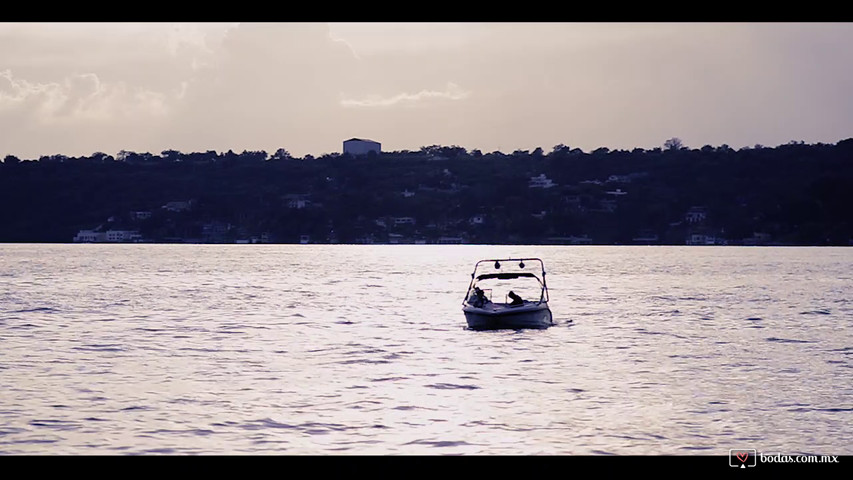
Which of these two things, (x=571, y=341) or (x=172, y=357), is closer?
(x=172, y=357)

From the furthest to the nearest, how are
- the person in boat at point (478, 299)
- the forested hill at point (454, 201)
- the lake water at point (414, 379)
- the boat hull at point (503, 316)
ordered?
the forested hill at point (454, 201), the person in boat at point (478, 299), the boat hull at point (503, 316), the lake water at point (414, 379)

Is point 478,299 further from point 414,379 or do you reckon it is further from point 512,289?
point 512,289

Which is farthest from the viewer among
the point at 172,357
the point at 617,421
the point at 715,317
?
the point at 715,317

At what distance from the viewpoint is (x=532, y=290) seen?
67812 millimetres

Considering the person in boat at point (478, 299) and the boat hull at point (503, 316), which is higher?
the person in boat at point (478, 299)

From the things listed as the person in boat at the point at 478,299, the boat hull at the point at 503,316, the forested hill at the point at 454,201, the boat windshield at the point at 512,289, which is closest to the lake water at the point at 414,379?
the boat hull at the point at 503,316

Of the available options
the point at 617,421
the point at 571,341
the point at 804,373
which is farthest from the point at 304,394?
the point at 571,341

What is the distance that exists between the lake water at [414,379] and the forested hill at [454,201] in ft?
415

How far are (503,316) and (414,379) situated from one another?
1071 centimetres

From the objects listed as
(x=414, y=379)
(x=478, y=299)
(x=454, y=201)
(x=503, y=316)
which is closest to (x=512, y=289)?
(x=478, y=299)

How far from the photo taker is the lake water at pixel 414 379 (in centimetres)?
1460

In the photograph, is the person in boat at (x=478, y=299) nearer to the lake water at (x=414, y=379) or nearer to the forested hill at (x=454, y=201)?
the lake water at (x=414, y=379)
